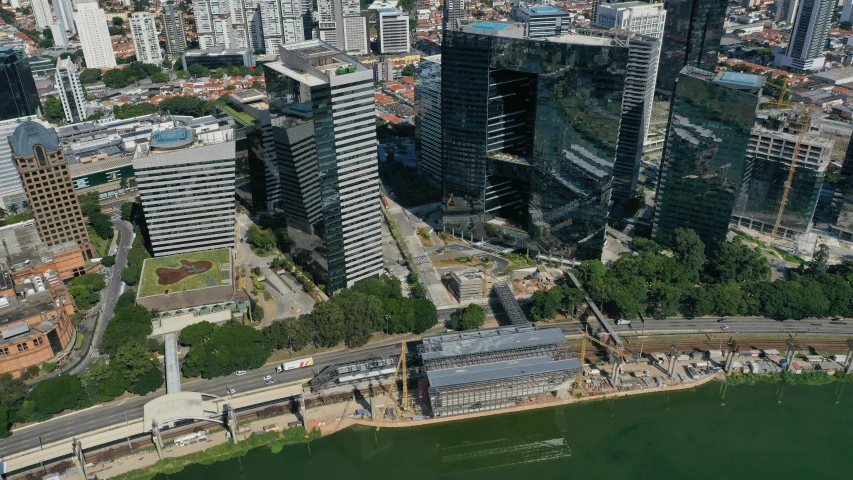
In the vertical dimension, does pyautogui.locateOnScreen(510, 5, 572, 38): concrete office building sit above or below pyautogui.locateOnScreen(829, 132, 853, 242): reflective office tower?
above

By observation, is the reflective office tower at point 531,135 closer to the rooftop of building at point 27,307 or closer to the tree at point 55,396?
the rooftop of building at point 27,307

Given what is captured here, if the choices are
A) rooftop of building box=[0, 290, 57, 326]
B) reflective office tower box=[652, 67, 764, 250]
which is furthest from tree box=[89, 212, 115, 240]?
reflective office tower box=[652, 67, 764, 250]

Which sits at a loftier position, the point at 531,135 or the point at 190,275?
the point at 531,135

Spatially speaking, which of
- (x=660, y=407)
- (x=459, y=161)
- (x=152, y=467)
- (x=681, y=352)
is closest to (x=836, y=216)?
(x=681, y=352)

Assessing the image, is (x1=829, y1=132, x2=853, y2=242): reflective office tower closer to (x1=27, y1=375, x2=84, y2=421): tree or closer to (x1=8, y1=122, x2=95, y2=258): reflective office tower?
(x1=27, y1=375, x2=84, y2=421): tree

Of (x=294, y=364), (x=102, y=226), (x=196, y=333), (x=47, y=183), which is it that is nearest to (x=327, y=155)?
(x=294, y=364)

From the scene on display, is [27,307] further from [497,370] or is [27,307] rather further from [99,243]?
[497,370]
